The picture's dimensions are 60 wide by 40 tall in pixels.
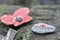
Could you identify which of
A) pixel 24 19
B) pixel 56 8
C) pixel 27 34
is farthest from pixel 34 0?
pixel 27 34

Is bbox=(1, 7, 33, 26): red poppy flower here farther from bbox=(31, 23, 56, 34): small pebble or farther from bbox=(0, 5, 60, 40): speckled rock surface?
bbox=(31, 23, 56, 34): small pebble

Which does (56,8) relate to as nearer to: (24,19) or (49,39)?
(24,19)

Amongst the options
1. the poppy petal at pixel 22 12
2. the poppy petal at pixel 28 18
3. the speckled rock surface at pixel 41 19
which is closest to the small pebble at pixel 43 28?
the speckled rock surface at pixel 41 19

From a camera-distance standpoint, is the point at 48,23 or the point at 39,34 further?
the point at 48,23

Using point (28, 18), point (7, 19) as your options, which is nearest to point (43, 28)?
point (28, 18)

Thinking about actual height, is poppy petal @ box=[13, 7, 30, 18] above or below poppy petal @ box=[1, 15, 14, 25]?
above

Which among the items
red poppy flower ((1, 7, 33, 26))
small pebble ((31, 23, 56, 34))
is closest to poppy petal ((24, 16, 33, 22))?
red poppy flower ((1, 7, 33, 26))

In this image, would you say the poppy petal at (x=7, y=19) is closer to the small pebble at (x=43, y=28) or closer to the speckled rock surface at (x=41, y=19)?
the speckled rock surface at (x=41, y=19)

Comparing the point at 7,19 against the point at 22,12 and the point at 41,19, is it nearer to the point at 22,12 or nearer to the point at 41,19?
the point at 22,12
